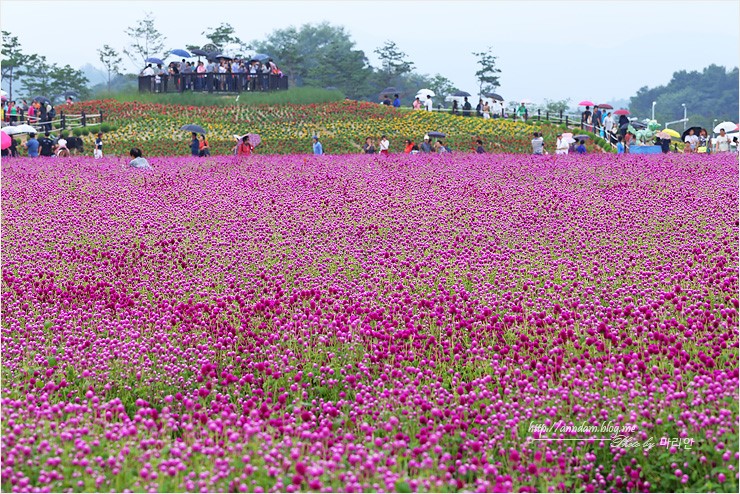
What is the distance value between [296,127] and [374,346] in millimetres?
31691

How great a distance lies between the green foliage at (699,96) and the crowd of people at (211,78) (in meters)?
72.6

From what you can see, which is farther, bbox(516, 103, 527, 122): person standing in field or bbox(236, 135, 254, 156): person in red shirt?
bbox(516, 103, 527, 122): person standing in field

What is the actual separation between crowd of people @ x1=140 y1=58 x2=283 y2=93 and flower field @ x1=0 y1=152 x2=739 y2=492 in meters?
32.7

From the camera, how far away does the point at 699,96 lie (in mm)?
113188

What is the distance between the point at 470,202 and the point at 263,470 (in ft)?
29.0

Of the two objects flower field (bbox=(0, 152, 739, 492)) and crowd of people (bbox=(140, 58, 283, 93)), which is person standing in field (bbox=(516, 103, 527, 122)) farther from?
flower field (bbox=(0, 152, 739, 492))

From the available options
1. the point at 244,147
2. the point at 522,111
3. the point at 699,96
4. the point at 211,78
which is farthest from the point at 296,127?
the point at 699,96

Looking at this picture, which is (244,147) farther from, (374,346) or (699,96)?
(699,96)

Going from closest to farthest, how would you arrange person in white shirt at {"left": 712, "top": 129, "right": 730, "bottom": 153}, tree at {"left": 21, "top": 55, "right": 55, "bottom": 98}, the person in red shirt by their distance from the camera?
the person in red shirt
person in white shirt at {"left": 712, "top": 129, "right": 730, "bottom": 153}
tree at {"left": 21, "top": 55, "right": 55, "bottom": 98}

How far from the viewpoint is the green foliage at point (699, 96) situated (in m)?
110

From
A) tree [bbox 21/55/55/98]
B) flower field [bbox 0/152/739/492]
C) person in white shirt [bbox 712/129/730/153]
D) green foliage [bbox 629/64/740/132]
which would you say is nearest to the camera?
flower field [bbox 0/152/739/492]

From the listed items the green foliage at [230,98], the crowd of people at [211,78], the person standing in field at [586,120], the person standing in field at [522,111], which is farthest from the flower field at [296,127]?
the crowd of people at [211,78]

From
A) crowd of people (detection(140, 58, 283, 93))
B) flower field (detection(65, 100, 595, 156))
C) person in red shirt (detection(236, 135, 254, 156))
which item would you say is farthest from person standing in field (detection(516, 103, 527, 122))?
person in red shirt (detection(236, 135, 254, 156))

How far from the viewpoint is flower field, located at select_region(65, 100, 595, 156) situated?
33.7 metres
